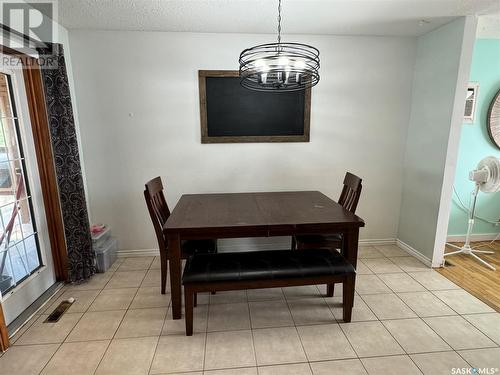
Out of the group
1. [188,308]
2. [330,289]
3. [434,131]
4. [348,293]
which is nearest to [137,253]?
[188,308]

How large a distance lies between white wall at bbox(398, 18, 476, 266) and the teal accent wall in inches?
25.4

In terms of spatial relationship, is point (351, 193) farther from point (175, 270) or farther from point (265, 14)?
point (265, 14)

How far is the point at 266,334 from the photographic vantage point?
1.85m

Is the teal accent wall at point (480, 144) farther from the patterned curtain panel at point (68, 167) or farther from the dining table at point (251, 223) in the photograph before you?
the patterned curtain panel at point (68, 167)

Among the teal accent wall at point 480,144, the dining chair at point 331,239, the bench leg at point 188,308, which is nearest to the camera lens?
the bench leg at point 188,308

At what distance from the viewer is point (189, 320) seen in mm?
1813

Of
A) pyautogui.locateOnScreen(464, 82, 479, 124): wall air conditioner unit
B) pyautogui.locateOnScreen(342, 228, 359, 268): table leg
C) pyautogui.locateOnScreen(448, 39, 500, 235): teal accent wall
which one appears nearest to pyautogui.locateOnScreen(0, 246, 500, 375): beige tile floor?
pyautogui.locateOnScreen(342, 228, 359, 268): table leg

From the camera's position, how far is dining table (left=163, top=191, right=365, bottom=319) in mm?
1833

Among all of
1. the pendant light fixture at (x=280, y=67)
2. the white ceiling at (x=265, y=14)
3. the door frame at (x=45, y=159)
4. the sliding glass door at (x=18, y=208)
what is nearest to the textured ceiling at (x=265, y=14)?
A: the white ceiling at (x=265, y=14)

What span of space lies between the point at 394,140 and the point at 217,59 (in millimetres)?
2143

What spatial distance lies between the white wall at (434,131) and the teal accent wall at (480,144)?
65cm

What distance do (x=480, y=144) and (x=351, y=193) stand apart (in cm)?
197

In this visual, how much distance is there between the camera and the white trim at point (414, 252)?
276cm

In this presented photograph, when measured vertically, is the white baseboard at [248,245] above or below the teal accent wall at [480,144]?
below
